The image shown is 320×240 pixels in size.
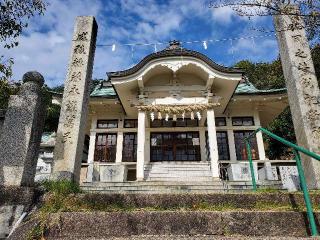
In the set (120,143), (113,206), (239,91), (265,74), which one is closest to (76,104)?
(113,206)

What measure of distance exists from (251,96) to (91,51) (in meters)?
9.29

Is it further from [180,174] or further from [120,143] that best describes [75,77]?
[120,143]

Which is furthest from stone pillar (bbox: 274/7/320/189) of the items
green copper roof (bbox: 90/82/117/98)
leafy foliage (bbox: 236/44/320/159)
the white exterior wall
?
leafy foliage (bbox: 236/44/320/159)

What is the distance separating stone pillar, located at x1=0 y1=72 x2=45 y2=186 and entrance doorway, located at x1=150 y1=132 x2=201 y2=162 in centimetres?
981

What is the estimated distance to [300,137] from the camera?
6477 millimetres

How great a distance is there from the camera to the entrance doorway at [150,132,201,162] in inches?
553

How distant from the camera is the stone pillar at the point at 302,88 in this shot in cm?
605

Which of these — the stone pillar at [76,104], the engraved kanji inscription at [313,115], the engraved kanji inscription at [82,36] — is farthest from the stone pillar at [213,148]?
the engraved kanji inscription at [82,36]

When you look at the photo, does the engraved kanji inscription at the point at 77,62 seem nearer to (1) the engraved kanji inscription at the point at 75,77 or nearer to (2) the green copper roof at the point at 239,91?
(1) the engraved kanji inscription at the point at 75,77

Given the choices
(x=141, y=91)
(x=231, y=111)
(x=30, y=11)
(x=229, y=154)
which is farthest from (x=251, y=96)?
(x=30, y=11)

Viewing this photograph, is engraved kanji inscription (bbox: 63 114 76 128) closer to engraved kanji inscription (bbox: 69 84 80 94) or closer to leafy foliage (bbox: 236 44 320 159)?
engraved kanji inscription (bbox: 69 84 80 94)

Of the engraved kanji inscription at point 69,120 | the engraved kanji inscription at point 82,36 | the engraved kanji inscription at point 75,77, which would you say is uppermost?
the engraved kanji inscription at point 82,36

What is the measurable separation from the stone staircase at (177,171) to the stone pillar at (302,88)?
20.4ft

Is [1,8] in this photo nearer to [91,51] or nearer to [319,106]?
[91,51]
